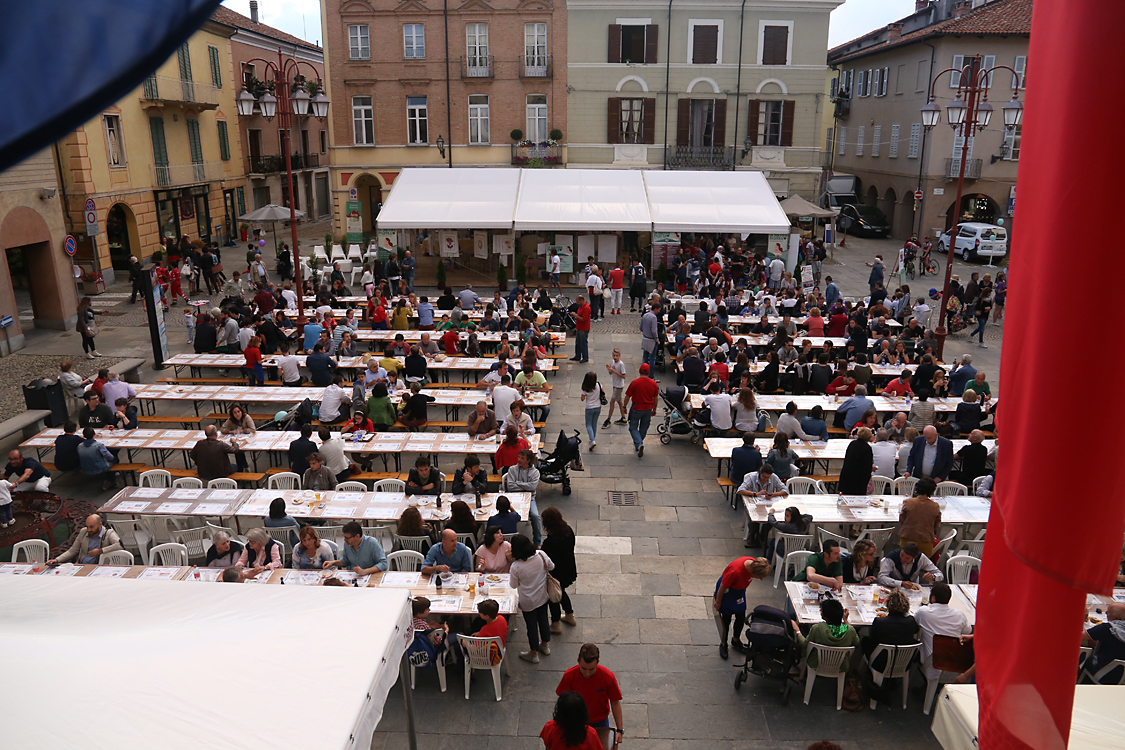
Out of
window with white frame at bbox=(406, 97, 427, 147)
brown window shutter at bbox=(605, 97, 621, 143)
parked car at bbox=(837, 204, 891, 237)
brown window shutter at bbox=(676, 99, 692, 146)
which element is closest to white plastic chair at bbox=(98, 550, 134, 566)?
window with white frame at bbox=(406, 97, 427, 147)

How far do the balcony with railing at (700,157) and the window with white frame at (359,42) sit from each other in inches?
472


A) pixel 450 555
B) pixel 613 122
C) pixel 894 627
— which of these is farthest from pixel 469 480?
pixel 613 122

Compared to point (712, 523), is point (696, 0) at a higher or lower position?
higher

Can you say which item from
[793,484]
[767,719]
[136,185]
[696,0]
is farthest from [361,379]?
[696,0]

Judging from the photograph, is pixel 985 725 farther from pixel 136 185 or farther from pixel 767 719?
Result: pixel 136 185

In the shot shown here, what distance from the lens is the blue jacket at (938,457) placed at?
34.1 feet

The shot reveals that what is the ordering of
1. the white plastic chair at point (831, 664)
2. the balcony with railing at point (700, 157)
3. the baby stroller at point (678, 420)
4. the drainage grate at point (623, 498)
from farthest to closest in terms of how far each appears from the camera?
the balcony with railing at point (700, 157) < the baby stroller at point (678, 420) < the drainage grate at point (623, 498) < the white plastic chair at point (831, 664)

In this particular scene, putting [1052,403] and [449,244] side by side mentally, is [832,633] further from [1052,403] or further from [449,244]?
[449,244]

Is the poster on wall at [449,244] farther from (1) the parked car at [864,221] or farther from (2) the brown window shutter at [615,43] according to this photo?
(1) the parked car at [864,221]

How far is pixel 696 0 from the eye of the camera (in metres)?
29.0

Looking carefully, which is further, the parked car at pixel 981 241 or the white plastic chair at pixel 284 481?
the parked car at pixel 981 241

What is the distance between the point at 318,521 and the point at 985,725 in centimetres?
837

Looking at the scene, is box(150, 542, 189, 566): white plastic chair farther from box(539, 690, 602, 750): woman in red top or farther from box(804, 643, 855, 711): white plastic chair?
box(804, 643, 855, 711): white plastic chair

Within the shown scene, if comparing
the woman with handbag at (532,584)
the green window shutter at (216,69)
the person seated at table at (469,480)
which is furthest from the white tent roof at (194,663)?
the green window shutter at (216,69)
